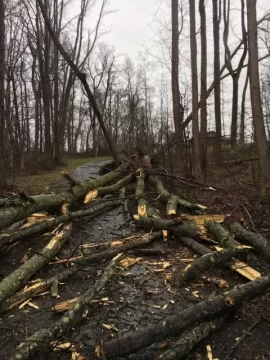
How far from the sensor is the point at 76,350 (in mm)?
3354

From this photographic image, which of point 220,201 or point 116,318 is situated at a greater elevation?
point 220,201

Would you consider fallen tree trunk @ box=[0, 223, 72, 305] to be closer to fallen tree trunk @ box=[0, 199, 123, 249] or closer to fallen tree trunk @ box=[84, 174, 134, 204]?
fallen tree trunk @ box=[0, 199, 123, 249]

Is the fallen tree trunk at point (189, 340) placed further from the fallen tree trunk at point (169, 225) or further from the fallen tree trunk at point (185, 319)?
the fallen tree trunk at point (169, 225)

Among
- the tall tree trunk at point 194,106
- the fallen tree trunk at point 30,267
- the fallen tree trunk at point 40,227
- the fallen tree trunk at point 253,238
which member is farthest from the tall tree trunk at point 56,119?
the fallen tree trunk at point 253,238

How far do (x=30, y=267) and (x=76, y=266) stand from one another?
0.62m

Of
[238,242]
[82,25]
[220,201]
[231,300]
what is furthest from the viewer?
[82,25]

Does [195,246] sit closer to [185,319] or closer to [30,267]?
[185,319]

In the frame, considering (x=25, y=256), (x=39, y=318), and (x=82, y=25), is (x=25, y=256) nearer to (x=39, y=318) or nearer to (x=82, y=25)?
(x=39, y=318)

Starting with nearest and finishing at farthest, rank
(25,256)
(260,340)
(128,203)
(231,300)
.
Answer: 1. (260,340)
2. (231,300)
3. (25,256)
4. (128,203)

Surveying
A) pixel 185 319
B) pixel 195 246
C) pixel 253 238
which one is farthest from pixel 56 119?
pixel 185 319

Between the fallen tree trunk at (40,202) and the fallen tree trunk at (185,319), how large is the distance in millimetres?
2624

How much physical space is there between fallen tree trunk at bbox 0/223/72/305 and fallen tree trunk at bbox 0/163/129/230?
1.87 feet

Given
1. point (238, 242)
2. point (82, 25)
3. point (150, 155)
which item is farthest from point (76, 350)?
point (82, 25)

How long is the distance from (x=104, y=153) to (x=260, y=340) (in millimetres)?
30418
